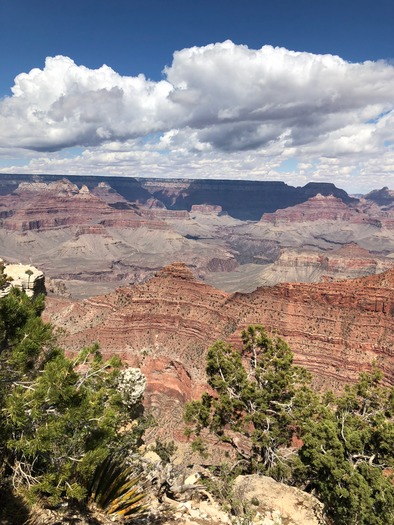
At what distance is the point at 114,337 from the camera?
71.9 meters

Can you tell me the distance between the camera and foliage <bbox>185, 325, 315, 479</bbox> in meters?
26.3

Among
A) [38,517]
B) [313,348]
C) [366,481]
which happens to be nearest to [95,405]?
[38,517]

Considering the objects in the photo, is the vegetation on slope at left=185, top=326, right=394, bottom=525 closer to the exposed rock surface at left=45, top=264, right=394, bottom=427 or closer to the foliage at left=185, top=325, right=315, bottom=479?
the foliage at left=185, top=325, right=315, bottom=479

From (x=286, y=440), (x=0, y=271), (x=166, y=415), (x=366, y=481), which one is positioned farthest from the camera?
(x=166, y=415)

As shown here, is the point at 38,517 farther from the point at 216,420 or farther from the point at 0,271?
the point at 216,420

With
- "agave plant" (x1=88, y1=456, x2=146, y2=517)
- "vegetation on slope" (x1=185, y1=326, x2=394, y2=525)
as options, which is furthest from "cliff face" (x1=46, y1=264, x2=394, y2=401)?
"agave plant" (x1=88, y1=456, x2=146, y2=517)

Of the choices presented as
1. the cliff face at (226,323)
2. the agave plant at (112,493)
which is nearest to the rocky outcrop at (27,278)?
the cliff face at (226,323)

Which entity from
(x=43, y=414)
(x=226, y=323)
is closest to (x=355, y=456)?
(x=43, y=414)

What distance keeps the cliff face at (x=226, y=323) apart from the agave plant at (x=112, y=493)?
47.2m

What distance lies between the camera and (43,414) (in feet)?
34.4

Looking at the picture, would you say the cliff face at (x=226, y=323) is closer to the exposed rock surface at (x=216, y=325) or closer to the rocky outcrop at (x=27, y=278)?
the exposed rock surface at (x=216, y=325)

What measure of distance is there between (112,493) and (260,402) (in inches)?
588

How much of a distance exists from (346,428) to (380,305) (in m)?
45.8

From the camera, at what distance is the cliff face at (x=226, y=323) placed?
6047 centimetres
